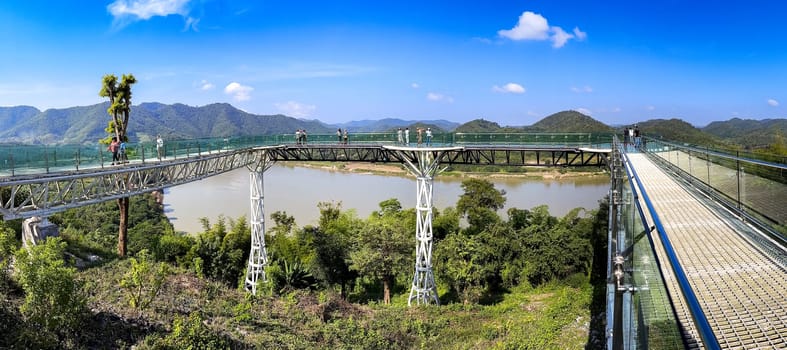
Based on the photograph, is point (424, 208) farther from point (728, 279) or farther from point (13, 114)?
point (13, 114)

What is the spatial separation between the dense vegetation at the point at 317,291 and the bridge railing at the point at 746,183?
538 cm

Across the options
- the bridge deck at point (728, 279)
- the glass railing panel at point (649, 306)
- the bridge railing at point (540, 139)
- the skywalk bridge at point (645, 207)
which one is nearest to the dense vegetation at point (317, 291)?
the skywalk bridge at point (645, 207)

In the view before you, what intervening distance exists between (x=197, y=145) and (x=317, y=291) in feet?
22.3

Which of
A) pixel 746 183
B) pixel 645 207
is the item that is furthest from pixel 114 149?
pixel 746 183

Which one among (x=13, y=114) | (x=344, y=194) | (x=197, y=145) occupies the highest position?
(x=13, y=114)

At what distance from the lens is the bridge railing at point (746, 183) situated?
4.50 metres

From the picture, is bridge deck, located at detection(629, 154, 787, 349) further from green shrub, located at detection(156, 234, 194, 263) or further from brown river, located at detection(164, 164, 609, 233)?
brown river, located at detection(164, 164, 609, 233)

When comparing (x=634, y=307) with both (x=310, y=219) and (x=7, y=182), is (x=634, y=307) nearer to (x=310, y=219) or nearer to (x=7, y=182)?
(x=7, y=182)

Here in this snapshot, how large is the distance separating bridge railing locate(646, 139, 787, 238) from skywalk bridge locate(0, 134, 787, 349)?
2 centimetres

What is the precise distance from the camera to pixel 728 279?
362 cm

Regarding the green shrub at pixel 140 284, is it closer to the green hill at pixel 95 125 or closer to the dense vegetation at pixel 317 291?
the dense vegetation at pixel 317 291

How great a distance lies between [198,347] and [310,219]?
28862 mm

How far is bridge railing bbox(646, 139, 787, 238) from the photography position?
4496 mm

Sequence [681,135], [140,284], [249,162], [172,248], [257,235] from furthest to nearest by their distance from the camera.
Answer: [681,135]
[172,248]
[249,162]
[257,235]
[140,284]
